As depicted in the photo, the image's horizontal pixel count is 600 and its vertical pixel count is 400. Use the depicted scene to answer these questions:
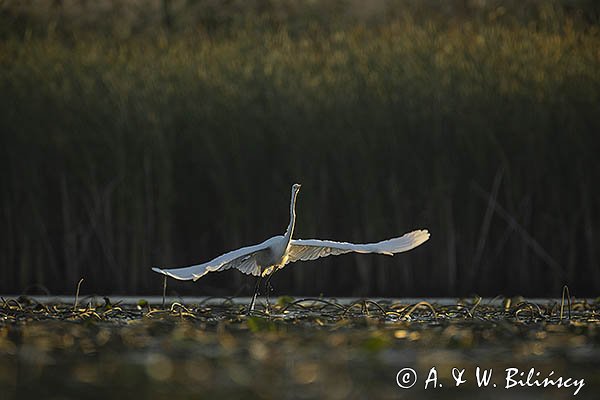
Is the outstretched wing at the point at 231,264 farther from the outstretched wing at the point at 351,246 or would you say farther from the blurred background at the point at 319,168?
the blurred background at the point at 319,168

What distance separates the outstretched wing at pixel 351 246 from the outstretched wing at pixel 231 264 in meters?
0.18

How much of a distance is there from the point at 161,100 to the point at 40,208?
110cm

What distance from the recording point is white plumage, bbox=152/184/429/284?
633 centimetres

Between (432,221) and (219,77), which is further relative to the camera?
(219,77)

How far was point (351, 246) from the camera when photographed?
6.66 m

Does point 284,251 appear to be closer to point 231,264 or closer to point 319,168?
point 231,264

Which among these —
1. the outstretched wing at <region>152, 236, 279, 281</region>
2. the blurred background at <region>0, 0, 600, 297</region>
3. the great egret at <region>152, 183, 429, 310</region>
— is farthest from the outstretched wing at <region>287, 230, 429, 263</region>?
the blurred background at <region>0, 0, 600, 297</region>

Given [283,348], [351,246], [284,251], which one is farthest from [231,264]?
[283,348]

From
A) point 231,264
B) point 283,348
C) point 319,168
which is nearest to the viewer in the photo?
point 283,348

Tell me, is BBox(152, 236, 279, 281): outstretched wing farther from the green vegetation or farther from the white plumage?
the green vegetation

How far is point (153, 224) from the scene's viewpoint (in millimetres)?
8914

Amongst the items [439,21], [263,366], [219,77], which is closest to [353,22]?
[439,21]

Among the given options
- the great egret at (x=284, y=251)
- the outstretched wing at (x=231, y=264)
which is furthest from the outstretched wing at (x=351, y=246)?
the outstretched wing at (x=231, y=264)

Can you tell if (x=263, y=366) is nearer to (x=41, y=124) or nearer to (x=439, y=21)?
(x=41, y=124)
